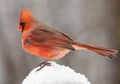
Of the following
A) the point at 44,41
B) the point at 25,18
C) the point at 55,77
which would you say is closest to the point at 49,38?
the point at 44,41

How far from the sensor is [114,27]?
4.20 m

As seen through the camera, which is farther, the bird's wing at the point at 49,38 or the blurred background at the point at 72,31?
the blurred background at the point at 72,31

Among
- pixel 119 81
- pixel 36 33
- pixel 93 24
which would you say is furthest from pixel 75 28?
pixel 36 33

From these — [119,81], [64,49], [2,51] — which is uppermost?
[64,49]

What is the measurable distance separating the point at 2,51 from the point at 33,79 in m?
2.59

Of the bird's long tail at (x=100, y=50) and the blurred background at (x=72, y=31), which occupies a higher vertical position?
the bird's long tail at (x=100, y=50)

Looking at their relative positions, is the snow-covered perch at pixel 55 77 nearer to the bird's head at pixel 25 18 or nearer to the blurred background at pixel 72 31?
the bird's head at pixel 25 18

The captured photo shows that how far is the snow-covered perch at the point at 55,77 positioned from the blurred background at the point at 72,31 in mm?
2354

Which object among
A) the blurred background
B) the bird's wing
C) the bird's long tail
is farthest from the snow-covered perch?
the blurred background

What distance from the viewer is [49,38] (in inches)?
59.3

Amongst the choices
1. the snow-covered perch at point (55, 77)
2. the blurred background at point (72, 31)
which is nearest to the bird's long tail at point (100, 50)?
the snow-covered perch at point (55, 77)

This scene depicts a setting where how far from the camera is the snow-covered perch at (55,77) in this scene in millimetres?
1178

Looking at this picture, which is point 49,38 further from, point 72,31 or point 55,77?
point 72,31

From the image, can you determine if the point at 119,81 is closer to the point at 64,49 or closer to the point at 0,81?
the point at 0,81
